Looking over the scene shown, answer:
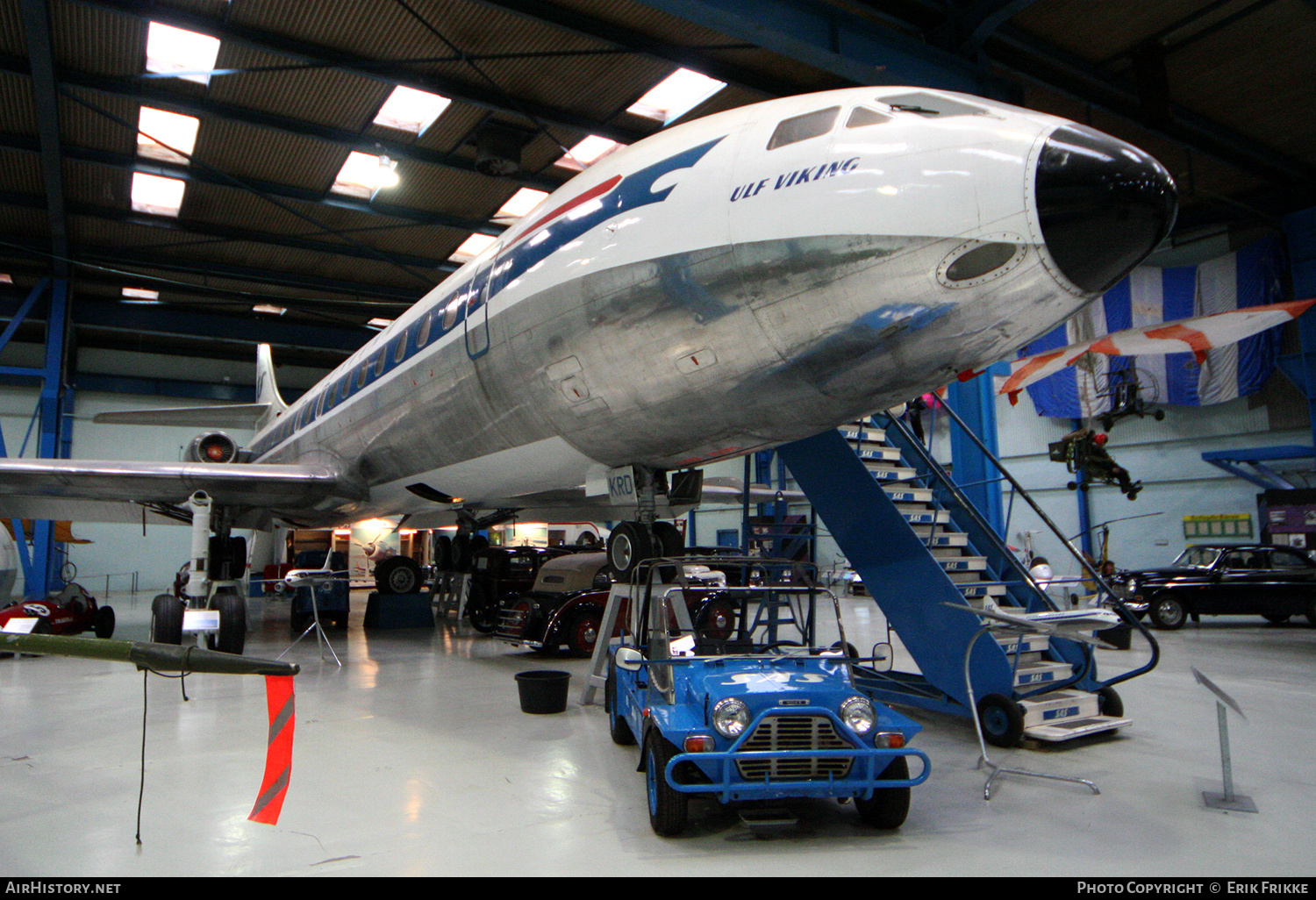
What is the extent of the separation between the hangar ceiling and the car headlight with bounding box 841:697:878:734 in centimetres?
705

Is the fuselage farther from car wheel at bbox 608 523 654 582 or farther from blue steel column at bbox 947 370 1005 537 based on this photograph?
blue steel column at bbox 947 370 1005 537

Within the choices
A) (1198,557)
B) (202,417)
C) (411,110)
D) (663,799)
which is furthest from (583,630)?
(1198,557)

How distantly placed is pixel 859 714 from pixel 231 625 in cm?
880

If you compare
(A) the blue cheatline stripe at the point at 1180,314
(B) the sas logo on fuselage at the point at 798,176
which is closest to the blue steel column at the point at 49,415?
(B) the sas logo on fuselage at the point at 798,176

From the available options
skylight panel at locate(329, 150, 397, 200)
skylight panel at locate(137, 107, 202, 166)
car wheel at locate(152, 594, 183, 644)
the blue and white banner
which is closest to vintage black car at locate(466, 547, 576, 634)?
car wheel at locate(152, 594, 183, 644)

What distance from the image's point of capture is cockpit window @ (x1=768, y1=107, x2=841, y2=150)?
4730 millimetres

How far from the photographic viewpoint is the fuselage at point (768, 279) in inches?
159

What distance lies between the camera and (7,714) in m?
7.06

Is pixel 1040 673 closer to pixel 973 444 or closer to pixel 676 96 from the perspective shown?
pixel 973 444

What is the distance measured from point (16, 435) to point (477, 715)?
31551 millimetres

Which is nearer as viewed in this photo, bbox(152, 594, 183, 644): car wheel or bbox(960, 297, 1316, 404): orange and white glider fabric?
bbox(152, 594, 183, 644): car wheel

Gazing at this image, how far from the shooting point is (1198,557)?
1677 cm
